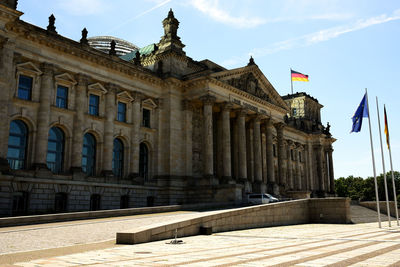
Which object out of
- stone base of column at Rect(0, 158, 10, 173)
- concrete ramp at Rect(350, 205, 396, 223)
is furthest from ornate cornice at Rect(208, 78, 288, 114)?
stone base of column at Rect(0, 158, 10, 173)

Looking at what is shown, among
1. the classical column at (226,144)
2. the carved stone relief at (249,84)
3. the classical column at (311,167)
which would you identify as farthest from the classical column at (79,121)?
the classical column at (311,167)

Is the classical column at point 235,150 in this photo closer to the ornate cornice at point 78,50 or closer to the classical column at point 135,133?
the ornate cornice at point 78,50

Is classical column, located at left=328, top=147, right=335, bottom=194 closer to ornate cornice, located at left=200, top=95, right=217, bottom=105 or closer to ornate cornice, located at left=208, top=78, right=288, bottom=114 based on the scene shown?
ornate cornice, located at left=208, top=78, right=288, bottom=114

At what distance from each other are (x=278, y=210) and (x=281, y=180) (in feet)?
84.4

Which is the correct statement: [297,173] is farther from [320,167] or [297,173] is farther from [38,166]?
[38,166]

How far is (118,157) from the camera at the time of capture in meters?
40.0

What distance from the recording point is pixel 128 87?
41031 mm

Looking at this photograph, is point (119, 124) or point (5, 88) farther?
point (119, 124)

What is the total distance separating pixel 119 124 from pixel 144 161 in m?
5.67

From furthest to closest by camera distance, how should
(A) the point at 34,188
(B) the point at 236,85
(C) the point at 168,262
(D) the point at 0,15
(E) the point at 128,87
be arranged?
(B) the point at 236,85 < (E) the point at 128,87 < (A) the point at 34,188 < (D) the point at 0,15 < (C) the point at 168,262

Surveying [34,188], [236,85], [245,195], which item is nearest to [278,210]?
[245,195]

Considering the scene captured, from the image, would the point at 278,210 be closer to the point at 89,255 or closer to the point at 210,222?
the point at 210,222

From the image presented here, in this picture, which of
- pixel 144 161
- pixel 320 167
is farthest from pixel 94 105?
pixel 320 167

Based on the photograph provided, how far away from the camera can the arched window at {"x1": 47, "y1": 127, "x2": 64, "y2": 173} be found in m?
33.5
